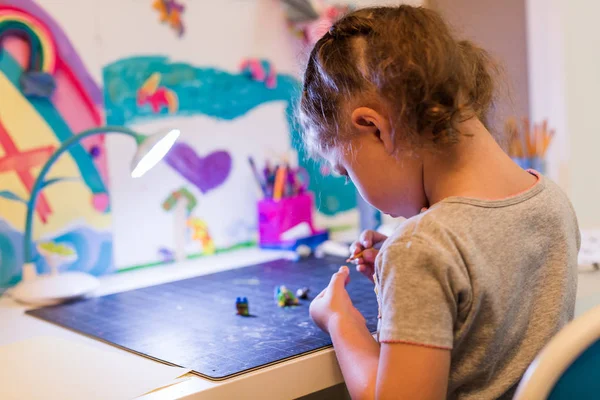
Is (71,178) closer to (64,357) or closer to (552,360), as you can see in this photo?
(64,357)

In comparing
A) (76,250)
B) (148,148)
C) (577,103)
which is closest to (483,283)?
(148,148)

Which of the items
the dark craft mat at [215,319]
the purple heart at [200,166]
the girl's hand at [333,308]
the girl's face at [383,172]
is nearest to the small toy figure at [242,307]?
the dark craft mat at [215,319]

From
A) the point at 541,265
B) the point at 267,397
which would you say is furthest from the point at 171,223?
the point at 541,265

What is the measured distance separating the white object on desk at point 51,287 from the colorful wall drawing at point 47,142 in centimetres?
8

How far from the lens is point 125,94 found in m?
1.32

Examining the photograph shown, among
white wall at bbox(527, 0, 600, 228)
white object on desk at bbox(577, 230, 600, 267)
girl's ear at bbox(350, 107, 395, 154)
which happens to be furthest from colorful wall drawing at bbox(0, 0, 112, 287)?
white wall at bbox(527, 0, 600, 228)

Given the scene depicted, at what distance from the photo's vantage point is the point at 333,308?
2.79ft

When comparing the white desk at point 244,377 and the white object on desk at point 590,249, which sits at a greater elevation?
the white desk at point 244,377

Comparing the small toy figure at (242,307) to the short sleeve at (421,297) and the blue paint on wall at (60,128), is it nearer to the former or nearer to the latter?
the short sleeve at (421,297)

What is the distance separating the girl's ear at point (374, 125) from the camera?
72cm

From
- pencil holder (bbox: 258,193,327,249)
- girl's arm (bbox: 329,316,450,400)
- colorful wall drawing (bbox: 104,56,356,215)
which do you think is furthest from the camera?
pencil holder (bbox: 258,193,327,249)

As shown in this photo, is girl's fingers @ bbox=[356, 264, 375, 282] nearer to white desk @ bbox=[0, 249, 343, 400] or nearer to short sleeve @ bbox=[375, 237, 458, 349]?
white desk @ bbox=[0, 249, 343, 400]

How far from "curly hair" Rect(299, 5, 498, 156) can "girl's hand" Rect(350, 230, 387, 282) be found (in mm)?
214

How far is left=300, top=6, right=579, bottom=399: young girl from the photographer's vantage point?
636 millimetres
